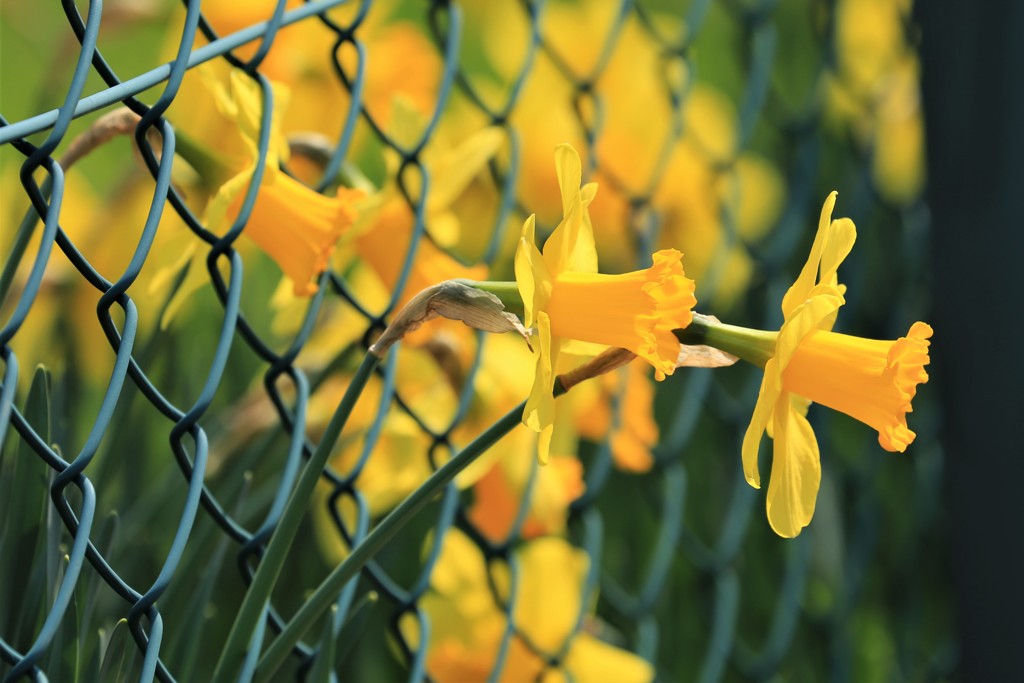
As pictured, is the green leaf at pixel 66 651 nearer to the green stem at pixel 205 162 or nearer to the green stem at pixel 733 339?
the green stem at pixel 205 162

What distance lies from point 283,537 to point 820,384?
257mm

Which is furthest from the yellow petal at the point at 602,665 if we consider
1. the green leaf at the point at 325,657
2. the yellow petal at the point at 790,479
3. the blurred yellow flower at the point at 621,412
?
the yellow petal at the point at 790,479

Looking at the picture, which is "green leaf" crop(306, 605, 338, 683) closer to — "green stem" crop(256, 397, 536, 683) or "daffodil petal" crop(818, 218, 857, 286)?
"green stem" crop(256, 397, 536, 683)

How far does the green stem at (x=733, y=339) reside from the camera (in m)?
0.48

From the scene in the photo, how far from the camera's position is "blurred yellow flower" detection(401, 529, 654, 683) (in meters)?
0.96

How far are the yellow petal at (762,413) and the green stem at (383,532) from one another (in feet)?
0.29

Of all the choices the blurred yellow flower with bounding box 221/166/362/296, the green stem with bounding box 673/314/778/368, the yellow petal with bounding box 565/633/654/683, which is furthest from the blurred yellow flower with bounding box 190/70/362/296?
the yellow petal with bounding box 565/633/654/683

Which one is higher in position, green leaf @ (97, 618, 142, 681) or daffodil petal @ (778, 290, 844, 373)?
daffodil petal @ (778, 290, 844, 373)

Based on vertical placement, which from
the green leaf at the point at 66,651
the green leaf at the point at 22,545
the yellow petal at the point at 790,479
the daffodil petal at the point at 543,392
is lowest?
the green leaf at the point at 66,651

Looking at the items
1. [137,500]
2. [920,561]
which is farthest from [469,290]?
[920,561]

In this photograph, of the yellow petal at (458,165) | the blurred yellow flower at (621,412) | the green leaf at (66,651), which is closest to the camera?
the green leaf at (66,651)

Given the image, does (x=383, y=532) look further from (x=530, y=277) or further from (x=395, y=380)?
(x=395, y=380)

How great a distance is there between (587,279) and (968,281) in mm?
729

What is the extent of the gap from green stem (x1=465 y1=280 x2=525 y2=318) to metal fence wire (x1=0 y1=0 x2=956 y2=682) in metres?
0.05
